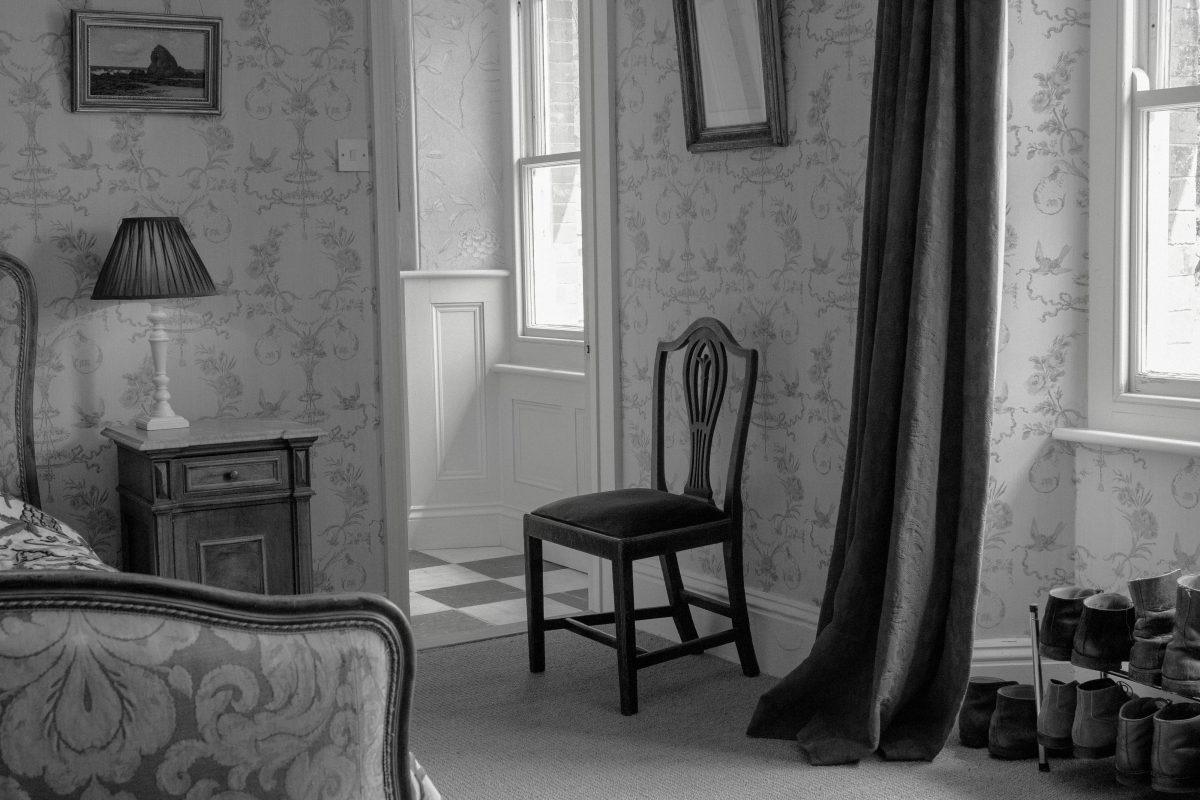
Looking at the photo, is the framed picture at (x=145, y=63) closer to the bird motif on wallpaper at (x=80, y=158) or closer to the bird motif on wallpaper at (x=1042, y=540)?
the bird motif on wallpaper at (x=80, y=158)

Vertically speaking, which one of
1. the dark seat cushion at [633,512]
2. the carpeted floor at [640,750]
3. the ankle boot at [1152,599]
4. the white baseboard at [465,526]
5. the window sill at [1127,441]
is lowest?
the carpeted floor at [640,750]

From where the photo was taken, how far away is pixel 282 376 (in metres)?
3.74

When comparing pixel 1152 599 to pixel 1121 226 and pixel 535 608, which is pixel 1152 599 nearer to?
pixel 1121 226

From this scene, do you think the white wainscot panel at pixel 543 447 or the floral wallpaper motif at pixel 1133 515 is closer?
the floral wallpaper motif at pixel 1133 515

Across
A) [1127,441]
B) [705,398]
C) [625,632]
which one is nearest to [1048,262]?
[1127,441]

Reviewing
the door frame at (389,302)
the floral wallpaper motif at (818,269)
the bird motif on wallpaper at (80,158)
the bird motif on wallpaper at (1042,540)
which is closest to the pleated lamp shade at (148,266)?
the bird motif on wallpaper at (80,158)

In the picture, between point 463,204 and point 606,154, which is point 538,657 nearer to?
point 606,154

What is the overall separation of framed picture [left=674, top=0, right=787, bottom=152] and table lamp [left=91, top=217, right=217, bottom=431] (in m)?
1.43

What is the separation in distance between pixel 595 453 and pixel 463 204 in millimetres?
1552

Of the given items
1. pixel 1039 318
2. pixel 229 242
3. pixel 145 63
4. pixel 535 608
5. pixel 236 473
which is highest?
pixel 145 63

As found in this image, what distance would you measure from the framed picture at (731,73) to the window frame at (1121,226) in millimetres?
809

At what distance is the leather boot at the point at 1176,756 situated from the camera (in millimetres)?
2355

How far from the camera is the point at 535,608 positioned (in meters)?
3.50

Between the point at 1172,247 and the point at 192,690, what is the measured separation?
245 centimetres
